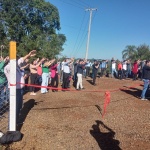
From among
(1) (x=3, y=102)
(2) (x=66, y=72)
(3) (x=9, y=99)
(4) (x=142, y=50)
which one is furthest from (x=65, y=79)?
(4) (x=142, y=50)

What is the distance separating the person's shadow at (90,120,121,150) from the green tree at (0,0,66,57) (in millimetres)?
32258

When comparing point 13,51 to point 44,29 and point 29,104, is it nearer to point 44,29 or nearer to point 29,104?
point 29,104

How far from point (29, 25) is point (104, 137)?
1564 inches

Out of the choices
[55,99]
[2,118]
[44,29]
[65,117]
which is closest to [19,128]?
[2,118]

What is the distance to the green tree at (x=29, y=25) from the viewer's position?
41.9 m

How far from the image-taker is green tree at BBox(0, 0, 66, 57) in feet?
138

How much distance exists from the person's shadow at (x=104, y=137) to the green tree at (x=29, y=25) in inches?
1270

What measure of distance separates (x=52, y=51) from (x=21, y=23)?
7182 millimetres

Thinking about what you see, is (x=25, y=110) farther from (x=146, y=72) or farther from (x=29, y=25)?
(x=29, y=25)

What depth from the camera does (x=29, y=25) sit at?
145 feet

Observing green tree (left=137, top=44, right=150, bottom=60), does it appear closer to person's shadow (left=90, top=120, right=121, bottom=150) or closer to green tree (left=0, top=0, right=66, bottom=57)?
green tree (left=0, top=0, right=66, bottom=57)

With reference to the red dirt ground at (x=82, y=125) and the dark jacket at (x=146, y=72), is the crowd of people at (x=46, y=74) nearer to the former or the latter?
the dark jacket at (x=146, y=72)

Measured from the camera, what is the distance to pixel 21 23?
145 feet

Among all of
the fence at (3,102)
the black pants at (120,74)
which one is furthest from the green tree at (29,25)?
the fence at (3,102)
